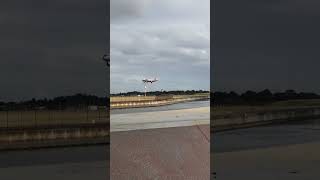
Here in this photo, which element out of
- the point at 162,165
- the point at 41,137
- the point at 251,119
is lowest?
the point at 41,137

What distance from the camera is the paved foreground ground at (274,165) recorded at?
19.0ft

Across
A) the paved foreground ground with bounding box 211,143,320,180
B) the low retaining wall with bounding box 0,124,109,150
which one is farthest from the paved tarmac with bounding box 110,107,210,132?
the paved foreground ground with bounding box 211,143,320,180

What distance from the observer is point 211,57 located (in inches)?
215

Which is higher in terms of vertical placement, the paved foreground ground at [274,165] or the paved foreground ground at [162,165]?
the paved foreground ground at [274,165]

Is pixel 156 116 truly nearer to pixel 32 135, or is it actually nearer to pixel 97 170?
pixel 32 135

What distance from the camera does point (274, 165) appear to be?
22.3 feet

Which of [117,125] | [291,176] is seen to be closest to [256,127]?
[117,125]

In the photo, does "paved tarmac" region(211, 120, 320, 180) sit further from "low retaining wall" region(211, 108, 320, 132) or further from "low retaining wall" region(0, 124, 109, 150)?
"low retaining wall" region(0, 124, 109, 150)

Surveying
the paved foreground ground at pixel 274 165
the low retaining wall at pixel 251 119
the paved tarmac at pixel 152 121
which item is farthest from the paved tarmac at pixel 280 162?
the paved tarmac at pixel 152 121

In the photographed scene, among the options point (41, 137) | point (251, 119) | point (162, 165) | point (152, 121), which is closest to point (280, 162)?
point (162, 165)

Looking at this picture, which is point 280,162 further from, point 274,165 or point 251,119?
point 251,119

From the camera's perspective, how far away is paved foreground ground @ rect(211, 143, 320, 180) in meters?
5.78

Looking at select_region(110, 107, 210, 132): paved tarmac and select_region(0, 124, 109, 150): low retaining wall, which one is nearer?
select_region(0, 124, 109, 150): low retaining wall

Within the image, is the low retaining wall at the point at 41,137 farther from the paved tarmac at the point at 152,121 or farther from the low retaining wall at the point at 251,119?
the low retaining wall at the point at 251,119
